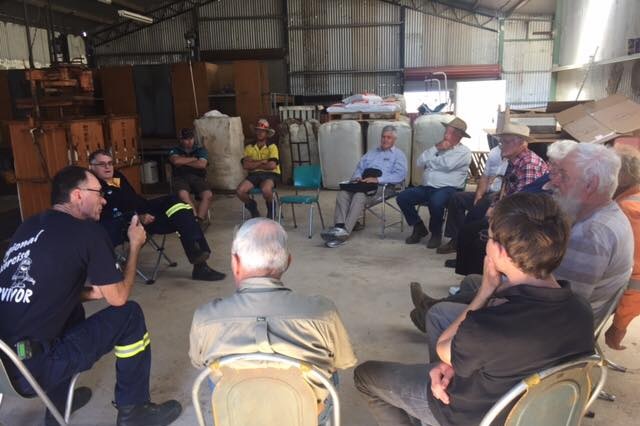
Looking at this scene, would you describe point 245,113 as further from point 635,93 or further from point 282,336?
point 282,336

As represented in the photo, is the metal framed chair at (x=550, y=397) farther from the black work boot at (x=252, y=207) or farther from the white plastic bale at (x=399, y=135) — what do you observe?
the white plastic bale at (x=399, y=135)

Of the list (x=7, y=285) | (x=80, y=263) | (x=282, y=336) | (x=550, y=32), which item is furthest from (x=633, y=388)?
(x=550, y=32)

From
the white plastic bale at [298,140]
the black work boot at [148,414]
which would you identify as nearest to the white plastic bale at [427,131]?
the white plastic bale at [298,140]

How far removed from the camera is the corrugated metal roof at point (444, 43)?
14.5 metres

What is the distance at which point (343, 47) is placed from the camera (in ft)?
48.1

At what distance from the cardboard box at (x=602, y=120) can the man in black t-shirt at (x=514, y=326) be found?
11.1 feet

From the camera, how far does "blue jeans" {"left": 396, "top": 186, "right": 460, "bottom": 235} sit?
4.70m

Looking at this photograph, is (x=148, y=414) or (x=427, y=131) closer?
(x=148, y=414)

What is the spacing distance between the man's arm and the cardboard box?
151 inches

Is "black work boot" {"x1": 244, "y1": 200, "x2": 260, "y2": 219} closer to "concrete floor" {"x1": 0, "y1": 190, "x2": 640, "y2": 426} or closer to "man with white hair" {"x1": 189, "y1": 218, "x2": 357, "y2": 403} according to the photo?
"concrete floor" {"x1": 0, "y1": 190, "x2": 640, "y2": 426}

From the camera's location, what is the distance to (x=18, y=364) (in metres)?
1.64

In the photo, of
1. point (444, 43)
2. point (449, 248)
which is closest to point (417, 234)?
point (449, 248)

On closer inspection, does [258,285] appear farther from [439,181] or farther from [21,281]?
[439,181]

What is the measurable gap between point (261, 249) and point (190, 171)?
14.4ft
